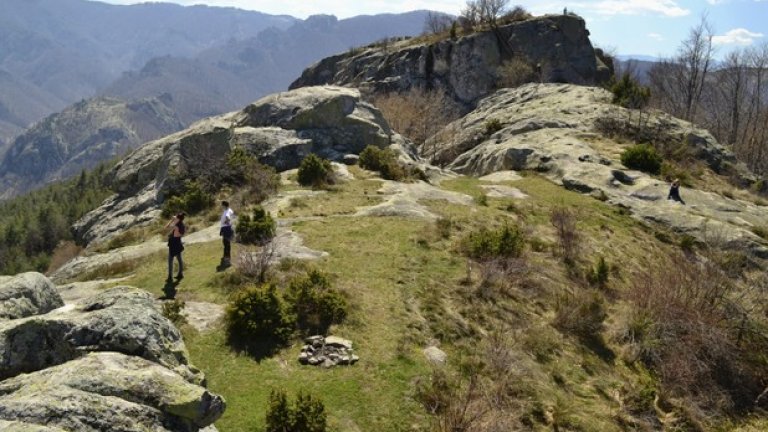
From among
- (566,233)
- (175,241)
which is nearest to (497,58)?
(566,233)

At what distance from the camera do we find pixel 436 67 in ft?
356

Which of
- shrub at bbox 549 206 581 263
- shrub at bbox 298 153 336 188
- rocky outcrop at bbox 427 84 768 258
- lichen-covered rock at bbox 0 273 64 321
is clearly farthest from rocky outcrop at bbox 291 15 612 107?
lichen-covered rock at bbox 0 273 64 321

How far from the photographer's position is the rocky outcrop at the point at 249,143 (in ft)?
132

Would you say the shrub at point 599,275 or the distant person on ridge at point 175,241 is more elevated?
the distant person on ridge at point 175,241

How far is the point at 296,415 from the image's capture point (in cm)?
1318

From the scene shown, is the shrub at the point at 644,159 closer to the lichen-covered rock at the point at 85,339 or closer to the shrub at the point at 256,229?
the shrub at the point at 256,229

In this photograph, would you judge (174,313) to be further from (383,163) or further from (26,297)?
(383,163)

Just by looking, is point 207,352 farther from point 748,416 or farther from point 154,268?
point 748,416

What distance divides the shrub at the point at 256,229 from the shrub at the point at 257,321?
27.8 feet

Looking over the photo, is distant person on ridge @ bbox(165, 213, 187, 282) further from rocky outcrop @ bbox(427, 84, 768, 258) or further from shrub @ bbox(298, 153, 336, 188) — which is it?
rocky outcrop @ bbox(427, 84, 768, 258)

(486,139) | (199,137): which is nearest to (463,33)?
(486,139)

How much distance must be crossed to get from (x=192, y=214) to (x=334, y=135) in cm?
1649

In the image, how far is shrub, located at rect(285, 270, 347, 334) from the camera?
60.3ft

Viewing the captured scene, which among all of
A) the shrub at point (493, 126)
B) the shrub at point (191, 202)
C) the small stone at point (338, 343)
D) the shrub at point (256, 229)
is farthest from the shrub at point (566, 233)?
the shrub at point (493, 126)
